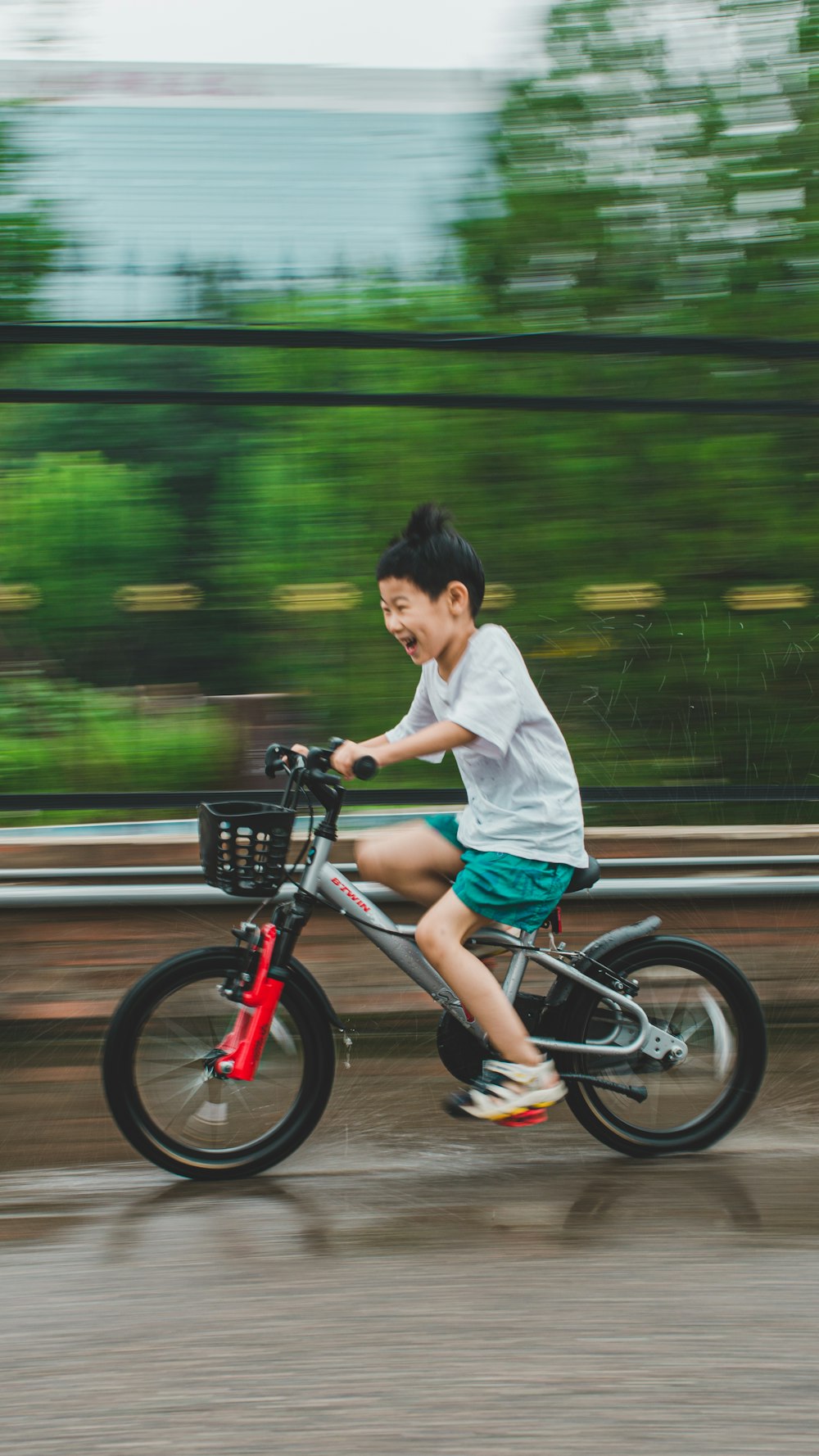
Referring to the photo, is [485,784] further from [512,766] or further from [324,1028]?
[324,1028]

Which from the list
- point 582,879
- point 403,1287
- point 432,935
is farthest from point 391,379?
point 403,1287

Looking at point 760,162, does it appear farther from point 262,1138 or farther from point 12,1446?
point 12,1446

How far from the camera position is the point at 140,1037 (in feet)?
12.5

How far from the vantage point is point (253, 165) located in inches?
197

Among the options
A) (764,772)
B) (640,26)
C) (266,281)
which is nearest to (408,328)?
(266,281)

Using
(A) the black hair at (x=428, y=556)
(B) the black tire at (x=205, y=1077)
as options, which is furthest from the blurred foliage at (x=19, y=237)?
(B) the black tire at (x=205, y=1077)

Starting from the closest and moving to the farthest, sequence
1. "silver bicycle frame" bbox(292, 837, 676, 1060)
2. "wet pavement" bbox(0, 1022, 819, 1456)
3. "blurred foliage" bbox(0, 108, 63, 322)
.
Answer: "wet pavement" bbox(0, 1022, 819, 1456) → "silver bicycle frame" bbox(292, 837, 676, 1060) → "blurred foliage" bbox(0, 108, 63, 322)

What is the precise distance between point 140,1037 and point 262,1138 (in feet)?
1.61

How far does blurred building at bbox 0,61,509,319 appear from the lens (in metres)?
4.88

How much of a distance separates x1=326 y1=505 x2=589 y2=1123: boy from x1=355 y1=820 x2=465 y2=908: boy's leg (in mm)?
108

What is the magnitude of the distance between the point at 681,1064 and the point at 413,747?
142cm

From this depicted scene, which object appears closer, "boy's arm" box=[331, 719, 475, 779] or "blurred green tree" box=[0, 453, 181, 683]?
"boy's arm" box=[331, 719, 475, 779]

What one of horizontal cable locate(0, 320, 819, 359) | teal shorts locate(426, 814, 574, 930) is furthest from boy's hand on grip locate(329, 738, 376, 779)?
horizontal cable locate(0, 320, 819, 359)

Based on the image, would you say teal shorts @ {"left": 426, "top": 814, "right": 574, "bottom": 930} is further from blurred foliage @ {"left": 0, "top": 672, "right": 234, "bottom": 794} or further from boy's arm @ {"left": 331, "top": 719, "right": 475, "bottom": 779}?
blurred foliage @ {"left": 0, "top": 672, "right": 234, "bottom": 794}
